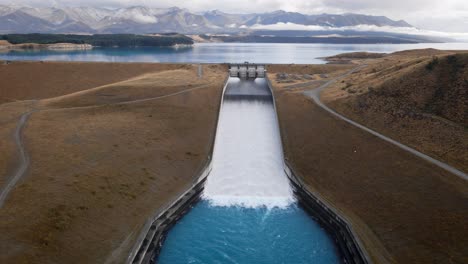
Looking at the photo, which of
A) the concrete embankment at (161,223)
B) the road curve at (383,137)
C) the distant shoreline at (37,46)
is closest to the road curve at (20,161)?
the concrete embankment at (161,223)

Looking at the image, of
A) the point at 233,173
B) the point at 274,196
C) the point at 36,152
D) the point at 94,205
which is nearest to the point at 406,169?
the point at 274,196

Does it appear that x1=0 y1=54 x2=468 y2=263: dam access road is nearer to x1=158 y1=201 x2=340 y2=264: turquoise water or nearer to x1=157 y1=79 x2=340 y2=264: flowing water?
x1=157 y1=79 x2=340 y2=264: flowing water

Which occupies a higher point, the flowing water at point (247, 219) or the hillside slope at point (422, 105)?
the hillside slope at point (422, 105)

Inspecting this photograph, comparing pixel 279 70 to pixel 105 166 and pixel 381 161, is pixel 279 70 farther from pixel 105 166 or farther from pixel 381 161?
pixel 105 166

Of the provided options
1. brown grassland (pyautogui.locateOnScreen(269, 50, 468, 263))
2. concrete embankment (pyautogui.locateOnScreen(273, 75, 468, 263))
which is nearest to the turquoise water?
concrete embankment (pyautogui.locateOnScreen(273, 75, 468, 263))

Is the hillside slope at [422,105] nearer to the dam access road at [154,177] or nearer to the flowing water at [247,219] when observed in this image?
the dam access road at [154,177]

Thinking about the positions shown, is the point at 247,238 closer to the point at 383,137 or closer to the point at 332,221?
the point at 332,221
